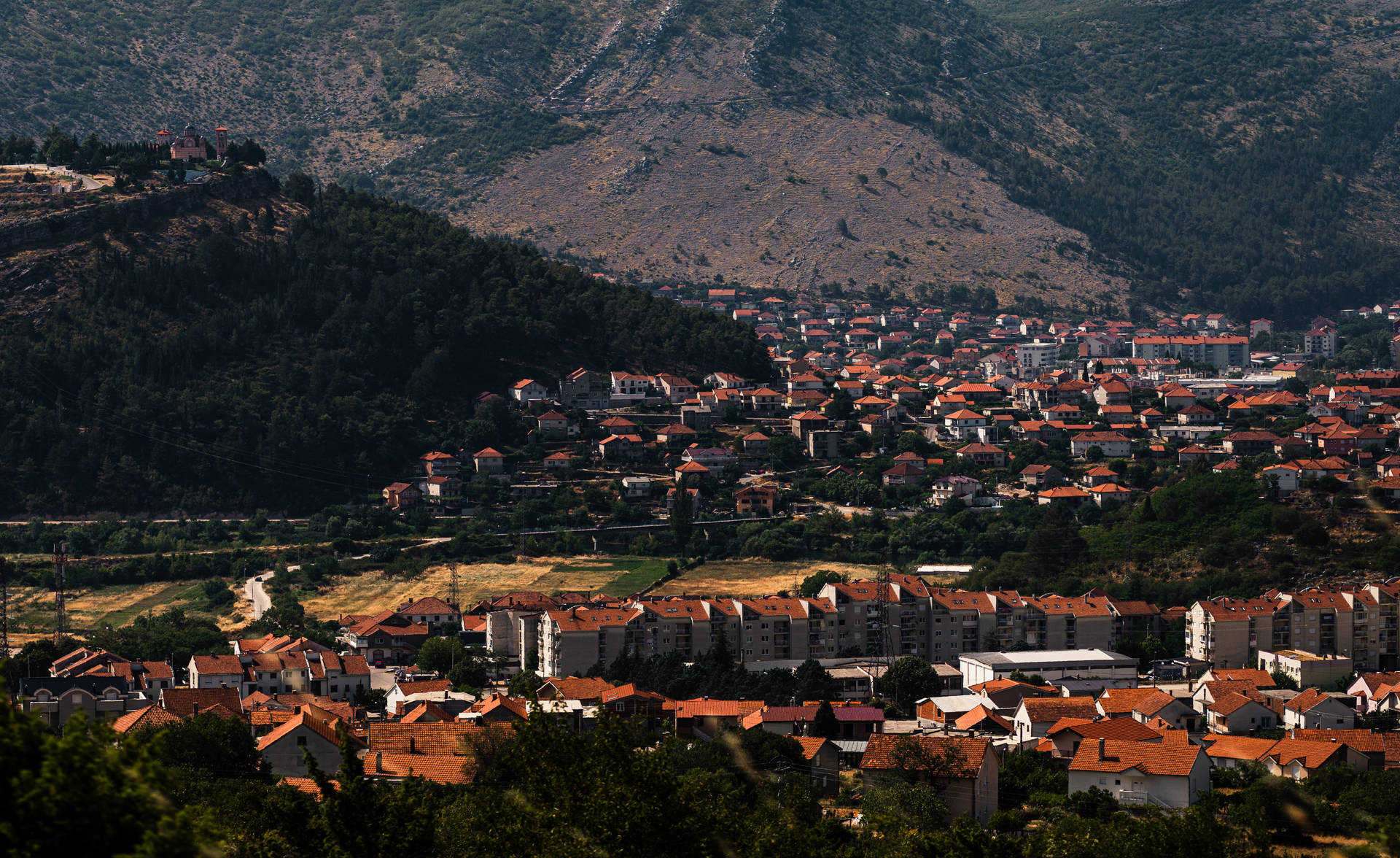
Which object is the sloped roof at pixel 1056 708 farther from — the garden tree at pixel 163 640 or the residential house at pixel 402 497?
the residential house at pixel 402 497

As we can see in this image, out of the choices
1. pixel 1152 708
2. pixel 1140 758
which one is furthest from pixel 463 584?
pixel 1140 758

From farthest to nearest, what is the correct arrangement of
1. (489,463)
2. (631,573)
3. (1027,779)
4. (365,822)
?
(489,463), (631,573), (1027,779), (365,822)

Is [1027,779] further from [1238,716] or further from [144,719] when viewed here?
[144,719]

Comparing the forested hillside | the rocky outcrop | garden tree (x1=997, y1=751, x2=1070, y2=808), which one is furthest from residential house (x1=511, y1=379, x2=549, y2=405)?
garden tree (x1=997, y1=751, x2=1070, y2=808)

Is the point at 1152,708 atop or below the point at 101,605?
below

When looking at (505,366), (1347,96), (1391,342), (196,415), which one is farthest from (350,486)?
(1347,96)

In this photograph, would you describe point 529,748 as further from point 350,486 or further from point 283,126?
point 283,126

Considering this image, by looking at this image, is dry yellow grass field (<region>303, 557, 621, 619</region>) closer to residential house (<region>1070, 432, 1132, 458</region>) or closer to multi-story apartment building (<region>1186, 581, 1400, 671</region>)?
multi-story apartment building (<region>1186, 581, 1400, 671</region>)
